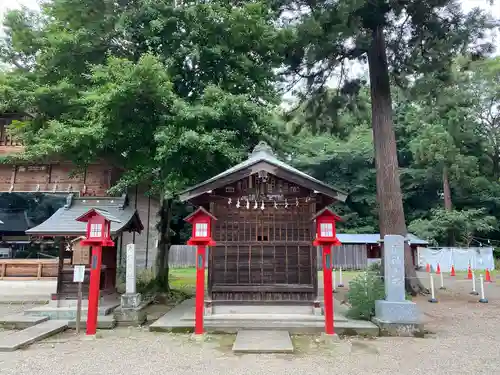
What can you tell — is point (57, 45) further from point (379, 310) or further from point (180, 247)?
point (180, 247)

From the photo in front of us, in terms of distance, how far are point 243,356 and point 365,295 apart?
3.88 m

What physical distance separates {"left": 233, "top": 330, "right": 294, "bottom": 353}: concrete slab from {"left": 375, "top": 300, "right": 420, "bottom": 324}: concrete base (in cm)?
239

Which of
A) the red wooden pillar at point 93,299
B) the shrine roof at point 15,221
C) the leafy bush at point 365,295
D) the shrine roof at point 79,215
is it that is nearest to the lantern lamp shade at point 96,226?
the red wooden pillar at point 93,299

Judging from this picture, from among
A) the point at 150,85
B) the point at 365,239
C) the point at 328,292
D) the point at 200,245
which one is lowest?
the point at 328,292

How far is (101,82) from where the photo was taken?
1118 cm

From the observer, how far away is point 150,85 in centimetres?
1009

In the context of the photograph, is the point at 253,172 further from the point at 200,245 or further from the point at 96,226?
the point at 96,226

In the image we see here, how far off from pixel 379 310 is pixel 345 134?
1203 centimetres

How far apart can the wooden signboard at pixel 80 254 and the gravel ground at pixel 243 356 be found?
8.69 ft

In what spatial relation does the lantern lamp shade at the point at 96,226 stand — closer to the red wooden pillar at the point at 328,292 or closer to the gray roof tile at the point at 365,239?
the red wooden pillar at the point at 328,292

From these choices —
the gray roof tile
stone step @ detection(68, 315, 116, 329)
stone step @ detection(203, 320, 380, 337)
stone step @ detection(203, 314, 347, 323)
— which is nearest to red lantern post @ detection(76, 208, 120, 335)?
stone step @ detection(68, 315, 116, 329)

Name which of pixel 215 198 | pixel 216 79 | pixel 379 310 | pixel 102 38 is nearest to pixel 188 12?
pixel 216 79

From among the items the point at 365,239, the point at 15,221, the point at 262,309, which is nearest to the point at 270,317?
the point at 262,309

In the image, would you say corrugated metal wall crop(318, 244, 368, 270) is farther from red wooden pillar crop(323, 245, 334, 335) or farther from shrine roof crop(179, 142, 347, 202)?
red wooden pillar crop(323, 245, 334, 335)
